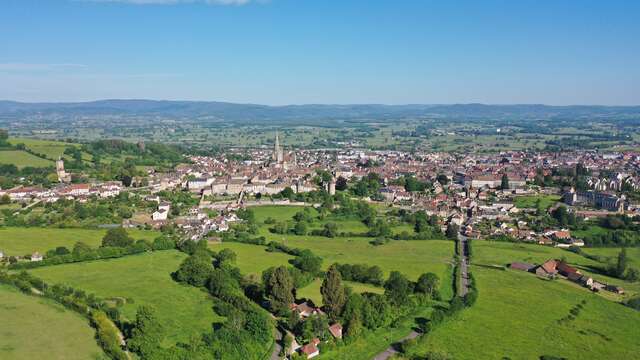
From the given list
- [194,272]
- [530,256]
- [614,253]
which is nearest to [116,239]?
[194,272]

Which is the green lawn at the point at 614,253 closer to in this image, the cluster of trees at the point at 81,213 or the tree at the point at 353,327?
the tree at the point at 353,327

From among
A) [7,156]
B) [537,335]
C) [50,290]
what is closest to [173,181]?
[7,156]

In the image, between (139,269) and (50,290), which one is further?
(139,269)

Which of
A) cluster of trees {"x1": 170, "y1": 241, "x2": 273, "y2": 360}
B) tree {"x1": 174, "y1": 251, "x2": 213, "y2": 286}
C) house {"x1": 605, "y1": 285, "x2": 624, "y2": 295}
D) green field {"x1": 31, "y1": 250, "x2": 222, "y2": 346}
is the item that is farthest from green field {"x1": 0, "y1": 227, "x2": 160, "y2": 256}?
house {"x1": 605, "y1": 285, "x2": 624, "y2": 295}

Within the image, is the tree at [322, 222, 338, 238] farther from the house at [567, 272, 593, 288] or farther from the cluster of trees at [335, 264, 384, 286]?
the house at [567, 272, 593, 288]

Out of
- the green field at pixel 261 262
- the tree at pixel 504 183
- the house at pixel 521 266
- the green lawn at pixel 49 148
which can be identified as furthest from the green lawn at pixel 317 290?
the green lawn at pixel 49 148

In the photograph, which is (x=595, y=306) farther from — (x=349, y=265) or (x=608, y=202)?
(x=608, y=202)

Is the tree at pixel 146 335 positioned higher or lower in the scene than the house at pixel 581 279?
higher
